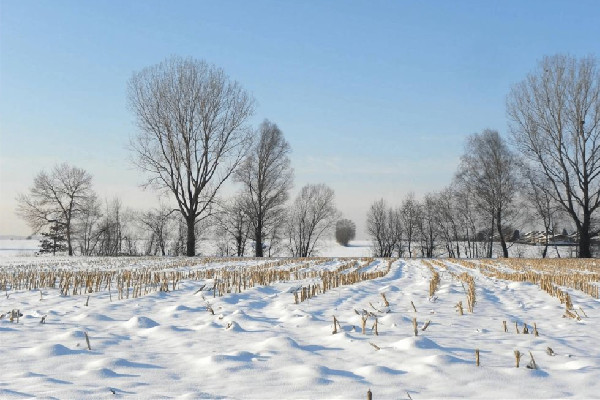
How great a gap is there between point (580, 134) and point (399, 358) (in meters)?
30.1

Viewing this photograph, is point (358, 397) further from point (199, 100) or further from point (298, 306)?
point (199, 100)

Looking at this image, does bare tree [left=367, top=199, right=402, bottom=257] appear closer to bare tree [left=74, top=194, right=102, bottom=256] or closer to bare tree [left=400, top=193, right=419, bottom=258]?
bare tree [left=400, top=193, right=419, bottom=258]

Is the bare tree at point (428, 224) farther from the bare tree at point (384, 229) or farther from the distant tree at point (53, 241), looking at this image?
the distant tree at point (53, 241)

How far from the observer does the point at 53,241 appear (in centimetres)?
4603

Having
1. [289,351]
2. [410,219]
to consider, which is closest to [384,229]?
[410,219]

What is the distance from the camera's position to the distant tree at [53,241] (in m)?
43.5

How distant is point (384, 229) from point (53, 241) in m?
39.6

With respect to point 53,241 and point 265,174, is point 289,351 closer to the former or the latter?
point 265,174

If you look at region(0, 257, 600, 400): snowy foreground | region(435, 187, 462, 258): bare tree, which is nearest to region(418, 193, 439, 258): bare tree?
region(435, 187, 462, 258): bare tree

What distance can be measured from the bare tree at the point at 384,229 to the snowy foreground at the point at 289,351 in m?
50.3

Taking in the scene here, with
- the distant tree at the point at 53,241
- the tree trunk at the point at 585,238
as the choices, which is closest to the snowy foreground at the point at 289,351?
the tree trunk at the point at 585,238

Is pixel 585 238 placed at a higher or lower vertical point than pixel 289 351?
higher

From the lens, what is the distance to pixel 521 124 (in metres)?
29.0

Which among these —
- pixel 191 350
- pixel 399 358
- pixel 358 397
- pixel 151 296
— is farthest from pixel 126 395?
pixel 151 296
